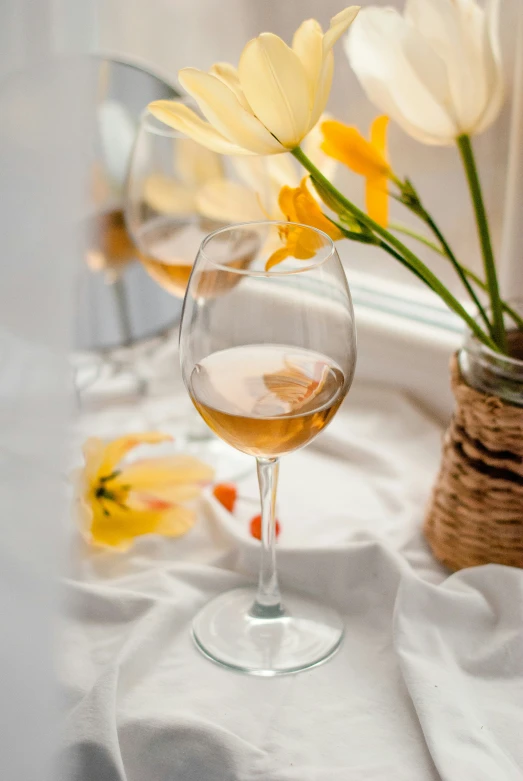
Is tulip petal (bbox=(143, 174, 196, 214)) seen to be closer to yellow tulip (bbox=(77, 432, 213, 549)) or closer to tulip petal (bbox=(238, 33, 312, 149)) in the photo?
yellow tulip (bbox=(77, 432, 213, 549))

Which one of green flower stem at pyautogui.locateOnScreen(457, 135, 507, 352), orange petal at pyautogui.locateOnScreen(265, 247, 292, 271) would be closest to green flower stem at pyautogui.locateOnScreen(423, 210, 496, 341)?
green flower stem at pyautogui.locateOnScreen(457, 135, 507, 352)

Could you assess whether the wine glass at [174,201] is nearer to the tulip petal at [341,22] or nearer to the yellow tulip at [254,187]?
the yellow tulip at [254,187]

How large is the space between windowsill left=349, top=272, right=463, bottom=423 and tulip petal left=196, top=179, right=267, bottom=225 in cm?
23

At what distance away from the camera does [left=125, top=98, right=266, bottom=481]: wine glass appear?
957 mm

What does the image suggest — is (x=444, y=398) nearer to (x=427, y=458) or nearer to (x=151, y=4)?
(x=427, y=458)

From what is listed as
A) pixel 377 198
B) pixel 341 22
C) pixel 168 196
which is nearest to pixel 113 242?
pixel 168 196

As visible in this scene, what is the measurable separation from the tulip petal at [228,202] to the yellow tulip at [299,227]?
0.80ft

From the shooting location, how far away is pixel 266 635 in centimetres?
74

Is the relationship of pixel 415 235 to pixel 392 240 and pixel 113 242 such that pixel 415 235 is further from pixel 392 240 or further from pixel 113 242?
pixel 113 242

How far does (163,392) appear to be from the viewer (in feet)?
3.65

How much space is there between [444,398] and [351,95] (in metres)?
0.38

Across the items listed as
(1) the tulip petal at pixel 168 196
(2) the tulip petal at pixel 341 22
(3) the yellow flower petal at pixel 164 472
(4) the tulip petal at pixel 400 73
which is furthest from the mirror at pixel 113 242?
(2) the tulip petal at pixel 341 22

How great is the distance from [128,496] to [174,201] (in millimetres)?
340

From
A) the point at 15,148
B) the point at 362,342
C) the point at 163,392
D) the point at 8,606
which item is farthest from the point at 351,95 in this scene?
the point at 8,606
